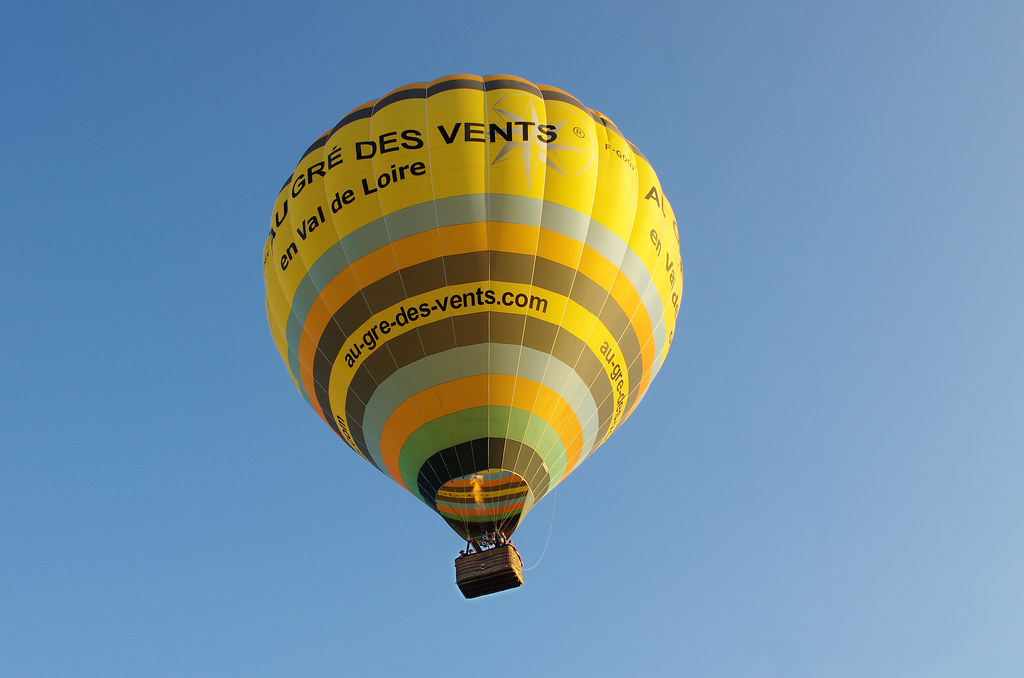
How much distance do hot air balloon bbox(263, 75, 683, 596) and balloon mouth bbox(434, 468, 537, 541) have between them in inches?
0.8

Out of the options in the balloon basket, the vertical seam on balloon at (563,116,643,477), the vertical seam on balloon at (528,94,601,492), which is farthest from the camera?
the vertical seam on balloon at (563,116,643,477)

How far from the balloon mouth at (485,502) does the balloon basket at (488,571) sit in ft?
1.26

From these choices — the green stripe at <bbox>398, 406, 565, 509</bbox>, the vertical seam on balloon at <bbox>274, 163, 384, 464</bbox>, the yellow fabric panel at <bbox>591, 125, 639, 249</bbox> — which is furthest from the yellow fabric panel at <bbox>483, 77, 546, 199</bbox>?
the green stripe at <bbox>398, 406, 565, 509</bbox>

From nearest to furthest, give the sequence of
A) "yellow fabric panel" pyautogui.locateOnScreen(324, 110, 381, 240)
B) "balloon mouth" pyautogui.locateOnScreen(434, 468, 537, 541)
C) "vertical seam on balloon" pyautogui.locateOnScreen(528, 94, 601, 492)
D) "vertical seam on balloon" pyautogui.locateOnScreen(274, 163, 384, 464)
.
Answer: "balloon mouth" pyautogui.locateOnScreen(434, 468, 537, 541) → "vertical seam on balloon" pyautogui.locateOnScreen(528, 94, 601, 492) → "yellow fabric panel" pyautogui.locateOnScreen(324, 110, 381, 240) → "vertical seam on balloon" pyautogui.locateOnScreen(274, 163, 384, 464)

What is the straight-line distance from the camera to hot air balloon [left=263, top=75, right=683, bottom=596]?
11969 millimetres

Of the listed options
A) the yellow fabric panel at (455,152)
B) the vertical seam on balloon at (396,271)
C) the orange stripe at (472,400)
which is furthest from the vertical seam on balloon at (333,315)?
the yellow fabric panel at (455,152)

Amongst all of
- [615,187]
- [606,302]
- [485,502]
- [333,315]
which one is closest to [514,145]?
[615,187]

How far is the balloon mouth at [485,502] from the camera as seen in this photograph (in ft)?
39.5

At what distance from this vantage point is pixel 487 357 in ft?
39.1

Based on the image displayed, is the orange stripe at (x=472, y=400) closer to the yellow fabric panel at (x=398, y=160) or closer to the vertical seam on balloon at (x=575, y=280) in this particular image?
the vertical seam on balloon at (x=575, y=280)

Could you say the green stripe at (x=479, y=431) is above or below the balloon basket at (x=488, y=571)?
above

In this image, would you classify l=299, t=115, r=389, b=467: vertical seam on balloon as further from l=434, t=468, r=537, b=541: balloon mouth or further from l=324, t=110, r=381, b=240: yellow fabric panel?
l=434, t=468, r=537, b=541: balloon mouth

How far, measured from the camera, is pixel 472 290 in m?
12.0

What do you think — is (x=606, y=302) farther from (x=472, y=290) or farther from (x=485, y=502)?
(x=485, y=502)
